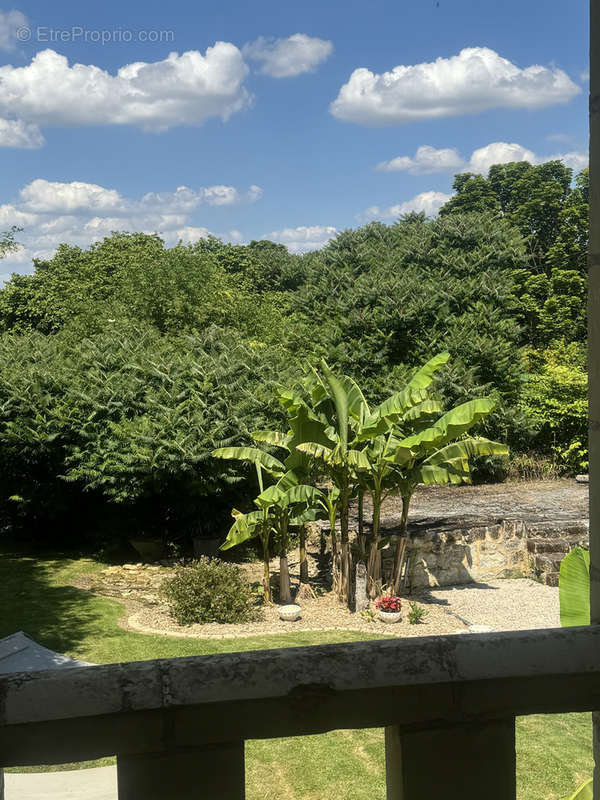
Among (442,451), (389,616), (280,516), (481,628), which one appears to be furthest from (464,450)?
(280,516)

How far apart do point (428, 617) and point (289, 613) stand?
2.52 meters

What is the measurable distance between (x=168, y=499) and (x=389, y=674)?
16.7m

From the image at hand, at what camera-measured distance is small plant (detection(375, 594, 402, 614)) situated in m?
13.1

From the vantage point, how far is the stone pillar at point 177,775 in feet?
4.34

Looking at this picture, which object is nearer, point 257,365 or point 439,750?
point 439,750

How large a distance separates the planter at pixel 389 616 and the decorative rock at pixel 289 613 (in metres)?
1.43

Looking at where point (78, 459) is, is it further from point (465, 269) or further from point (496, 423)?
point (465, 269)

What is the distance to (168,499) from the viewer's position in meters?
17.7

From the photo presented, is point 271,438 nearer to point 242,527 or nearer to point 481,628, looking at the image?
point 242,527

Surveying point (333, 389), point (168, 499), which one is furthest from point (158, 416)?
point (333, 389)

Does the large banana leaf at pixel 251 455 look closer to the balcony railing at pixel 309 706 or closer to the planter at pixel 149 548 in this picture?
the planter at pixel 149 548

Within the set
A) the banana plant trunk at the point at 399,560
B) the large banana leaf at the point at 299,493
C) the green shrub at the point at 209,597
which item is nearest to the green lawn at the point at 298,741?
the green shrub at the point at 209,597

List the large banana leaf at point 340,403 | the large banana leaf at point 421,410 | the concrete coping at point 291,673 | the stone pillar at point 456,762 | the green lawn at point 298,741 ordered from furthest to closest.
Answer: the large banana leaf at point 340,403 → the large banana leaf at point 421,410 → the green lawn at point 298,741 → the stone pillar at point 456,762 → the concrete coping at point 291,673

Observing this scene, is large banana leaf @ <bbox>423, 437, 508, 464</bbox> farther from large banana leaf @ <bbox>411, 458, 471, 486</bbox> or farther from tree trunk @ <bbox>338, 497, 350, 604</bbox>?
tree trunk @ <bbox>338, 497, 350, 604</bbox>
